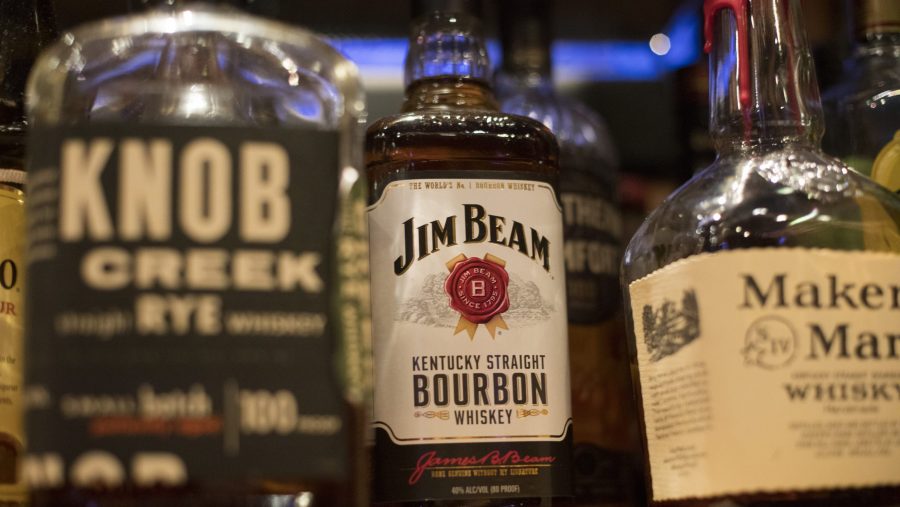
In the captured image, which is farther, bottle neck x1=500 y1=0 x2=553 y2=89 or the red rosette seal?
bottle neck x1=500 y1=0 x2=553 y2=89

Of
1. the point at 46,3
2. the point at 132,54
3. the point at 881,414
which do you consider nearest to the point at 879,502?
the point at 881,414

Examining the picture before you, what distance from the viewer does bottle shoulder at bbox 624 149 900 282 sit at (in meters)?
0.71

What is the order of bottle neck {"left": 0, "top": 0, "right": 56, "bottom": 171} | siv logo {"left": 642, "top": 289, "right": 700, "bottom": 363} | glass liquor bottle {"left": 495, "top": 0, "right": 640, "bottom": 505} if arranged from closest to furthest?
siv logo {"left": 642, "top": 289, "right": 700, "bottom": 363} < bottle neck {"left": 0, "top": 0, "right": 56, "bottom": 171} < glass liquor bottle {"left": 495, "top": 0, "right": 640, "bottom": 505}

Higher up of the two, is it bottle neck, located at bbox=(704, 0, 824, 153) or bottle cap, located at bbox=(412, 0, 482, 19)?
bottle cap, located at bbox=(412, 0, 482, 19)


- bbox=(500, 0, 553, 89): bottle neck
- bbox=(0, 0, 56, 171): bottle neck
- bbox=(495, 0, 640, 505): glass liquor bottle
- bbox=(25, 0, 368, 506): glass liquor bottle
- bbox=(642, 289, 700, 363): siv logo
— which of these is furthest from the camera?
bbox=(500, 0, 553, 89): bottle neck


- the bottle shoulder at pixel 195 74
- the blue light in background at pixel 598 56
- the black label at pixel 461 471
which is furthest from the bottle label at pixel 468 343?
the blue light in background at pixel 598 56

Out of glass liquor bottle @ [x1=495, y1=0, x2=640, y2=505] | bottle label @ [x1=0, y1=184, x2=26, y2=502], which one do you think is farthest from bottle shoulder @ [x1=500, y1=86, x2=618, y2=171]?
bottle label @ [x1=0, y1=184, x2=26, y2=502]

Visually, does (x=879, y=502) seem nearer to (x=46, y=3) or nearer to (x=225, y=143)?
(x=225, y=143)

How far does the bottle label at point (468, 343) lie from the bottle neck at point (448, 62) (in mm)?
95

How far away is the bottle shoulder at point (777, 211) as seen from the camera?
2.35ft

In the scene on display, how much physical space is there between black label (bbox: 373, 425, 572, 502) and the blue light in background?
Result: 23.5 inches

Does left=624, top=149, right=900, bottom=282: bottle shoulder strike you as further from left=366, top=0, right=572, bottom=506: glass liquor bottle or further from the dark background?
the dark background

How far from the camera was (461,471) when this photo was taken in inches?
29.0

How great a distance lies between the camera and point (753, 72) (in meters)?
0.77
